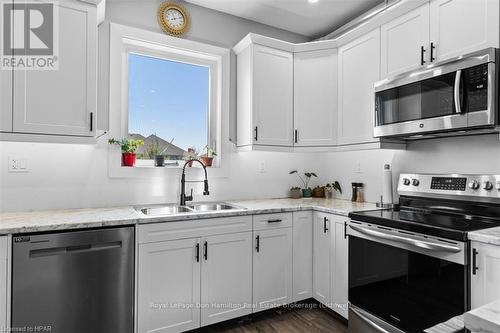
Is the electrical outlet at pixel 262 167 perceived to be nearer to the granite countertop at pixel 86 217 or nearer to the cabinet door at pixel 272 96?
the cabinet door at pixel 272 96

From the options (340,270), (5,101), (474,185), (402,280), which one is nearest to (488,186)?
(474,185)

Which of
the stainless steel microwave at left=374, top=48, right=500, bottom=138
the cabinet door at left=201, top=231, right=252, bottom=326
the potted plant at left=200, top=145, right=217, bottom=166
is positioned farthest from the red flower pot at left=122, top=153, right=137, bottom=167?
the stainless steel microwave at left=374, top=48, right=500, bottom=138

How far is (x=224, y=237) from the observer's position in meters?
2.21

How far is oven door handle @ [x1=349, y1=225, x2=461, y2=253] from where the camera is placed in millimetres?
1527

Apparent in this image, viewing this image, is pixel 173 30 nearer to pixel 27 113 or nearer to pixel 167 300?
pixel 27 113

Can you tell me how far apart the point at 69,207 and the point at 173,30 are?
1.77 m

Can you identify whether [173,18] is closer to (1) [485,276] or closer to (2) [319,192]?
(2) [319,192]

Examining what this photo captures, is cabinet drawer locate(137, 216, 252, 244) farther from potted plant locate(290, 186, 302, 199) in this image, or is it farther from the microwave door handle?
the microwave door handle

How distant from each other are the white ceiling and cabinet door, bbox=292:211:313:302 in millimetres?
1966

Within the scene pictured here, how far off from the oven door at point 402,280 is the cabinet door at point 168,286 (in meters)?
1.16

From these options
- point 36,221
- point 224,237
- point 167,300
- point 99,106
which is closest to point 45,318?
point 36,221

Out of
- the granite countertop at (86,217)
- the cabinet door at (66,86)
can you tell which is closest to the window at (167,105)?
the cabinet door at (66,86)

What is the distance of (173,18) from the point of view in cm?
270

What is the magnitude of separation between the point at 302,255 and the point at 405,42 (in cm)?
188
